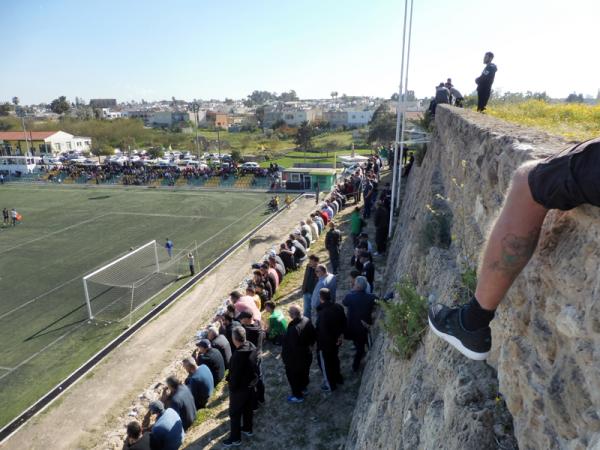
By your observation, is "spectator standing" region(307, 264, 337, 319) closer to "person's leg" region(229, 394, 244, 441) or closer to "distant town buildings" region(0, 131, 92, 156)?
"person's leg" region(229, 394, 244, 441)

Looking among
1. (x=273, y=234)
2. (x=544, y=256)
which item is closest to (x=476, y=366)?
(x=544, y=256)

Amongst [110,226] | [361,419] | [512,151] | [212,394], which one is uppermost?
[512,151]

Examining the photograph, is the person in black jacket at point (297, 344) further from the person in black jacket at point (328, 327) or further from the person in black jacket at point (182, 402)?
the person in black jacket at point (182, 402)

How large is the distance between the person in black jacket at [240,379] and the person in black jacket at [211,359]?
4.66 feet

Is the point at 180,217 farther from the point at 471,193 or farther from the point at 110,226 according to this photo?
the point at 471,193

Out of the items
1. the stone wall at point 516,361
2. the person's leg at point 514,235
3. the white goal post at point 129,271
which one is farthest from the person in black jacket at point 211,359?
the white goal post at point 129,271

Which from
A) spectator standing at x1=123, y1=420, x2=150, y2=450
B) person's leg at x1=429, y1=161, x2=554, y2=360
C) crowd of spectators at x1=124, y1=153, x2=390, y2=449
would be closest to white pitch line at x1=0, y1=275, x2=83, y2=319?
crowd of spectators at x1=124, y1=153, x2=390, y2=449

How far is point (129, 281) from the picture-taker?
1611 cm

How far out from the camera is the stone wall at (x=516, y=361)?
1.85 meters

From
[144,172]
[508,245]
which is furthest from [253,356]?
[144,172]

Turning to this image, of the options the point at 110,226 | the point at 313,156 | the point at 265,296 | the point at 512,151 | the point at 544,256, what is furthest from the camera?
the point at 313,156

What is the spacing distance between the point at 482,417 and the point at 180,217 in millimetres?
26283

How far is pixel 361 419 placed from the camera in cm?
560

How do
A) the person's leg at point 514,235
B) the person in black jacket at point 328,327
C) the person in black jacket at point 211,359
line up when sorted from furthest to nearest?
Answer: the person in black jacket at point 211,359 < the person in black jacket at point 328,327 < the person's leg at point 514,235
